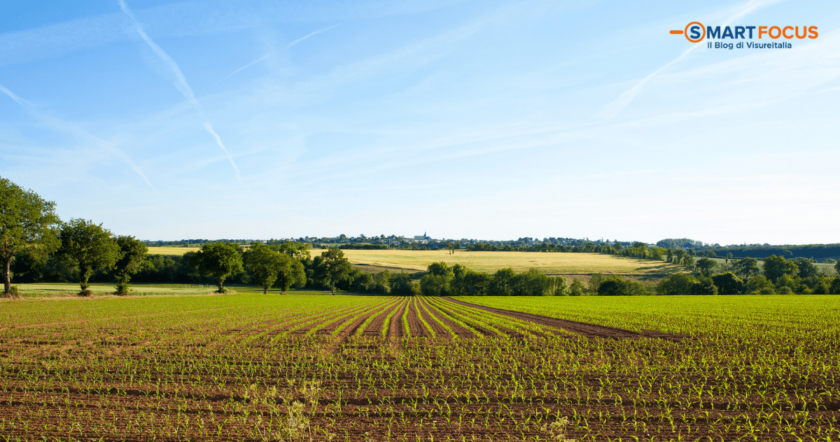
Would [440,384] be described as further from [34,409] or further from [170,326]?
[170,326]

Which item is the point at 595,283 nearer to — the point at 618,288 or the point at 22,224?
the point at 618,288

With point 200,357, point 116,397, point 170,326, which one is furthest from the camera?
point 170,326

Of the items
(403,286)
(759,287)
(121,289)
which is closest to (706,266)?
(759,287)

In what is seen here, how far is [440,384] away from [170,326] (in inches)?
956

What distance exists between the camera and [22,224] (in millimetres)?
48938

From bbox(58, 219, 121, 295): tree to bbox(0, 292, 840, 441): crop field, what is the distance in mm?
43255

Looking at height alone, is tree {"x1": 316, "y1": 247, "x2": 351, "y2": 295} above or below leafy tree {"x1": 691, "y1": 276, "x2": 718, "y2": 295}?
above

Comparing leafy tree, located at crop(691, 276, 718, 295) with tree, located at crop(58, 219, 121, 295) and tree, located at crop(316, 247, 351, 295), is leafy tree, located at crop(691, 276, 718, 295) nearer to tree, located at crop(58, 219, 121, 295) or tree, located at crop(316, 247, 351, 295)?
tree, located at crop(316, 247, 351, 295)

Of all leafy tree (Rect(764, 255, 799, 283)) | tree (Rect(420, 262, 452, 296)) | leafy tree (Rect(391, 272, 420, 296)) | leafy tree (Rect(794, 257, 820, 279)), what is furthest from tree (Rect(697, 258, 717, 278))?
leafy tree (Rect(391, 272, 420, 296))

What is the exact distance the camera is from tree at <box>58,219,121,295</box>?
59344mm

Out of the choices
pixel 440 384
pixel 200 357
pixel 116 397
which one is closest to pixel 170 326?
pixel 200 357

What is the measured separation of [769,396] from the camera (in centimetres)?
1264

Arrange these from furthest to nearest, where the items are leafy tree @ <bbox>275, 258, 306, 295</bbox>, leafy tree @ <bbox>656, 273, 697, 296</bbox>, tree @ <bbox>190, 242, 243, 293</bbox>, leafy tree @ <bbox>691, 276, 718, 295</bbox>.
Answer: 1. leafy tree @ <bbox>656, 273, 697, 296</bbox>
2. leafy tree @ <bbox>691, 276, 718, 295</bbox>
3. leafy tree @ <bbox>275, 258, 306, 295</bbox>
4. tree @ <bbox>190, 242, 243, 293</bbox>

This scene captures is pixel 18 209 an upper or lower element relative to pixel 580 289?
upper
